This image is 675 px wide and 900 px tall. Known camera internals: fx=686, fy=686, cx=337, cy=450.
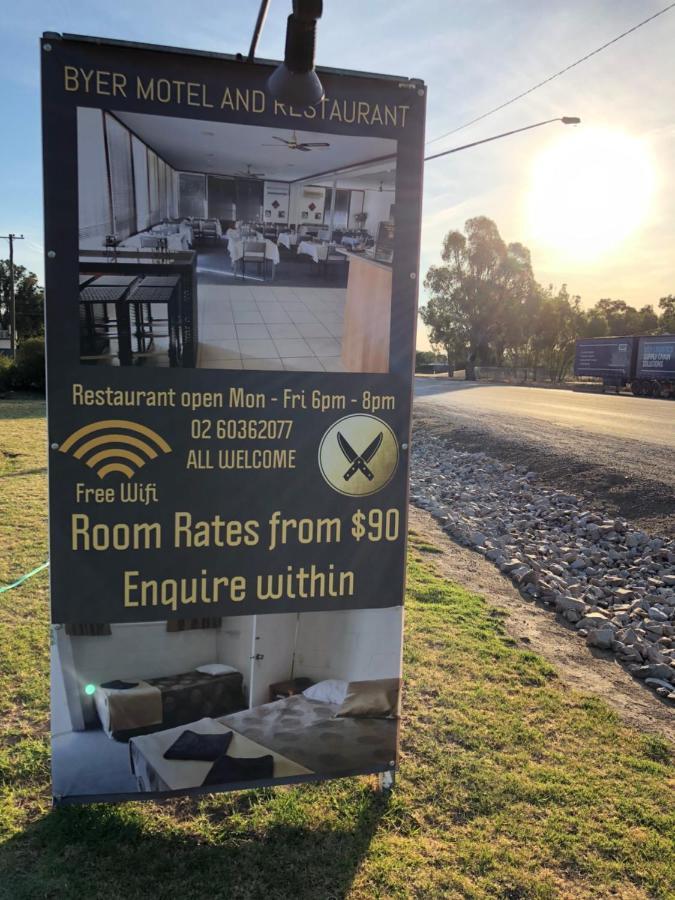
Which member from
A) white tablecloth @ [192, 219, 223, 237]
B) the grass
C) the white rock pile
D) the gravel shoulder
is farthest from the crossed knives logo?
the gravel shoulder

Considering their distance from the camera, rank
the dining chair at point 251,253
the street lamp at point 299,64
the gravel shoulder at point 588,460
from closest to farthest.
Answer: the street lamp at point 299,64 → the dining chair at point 251,253 → the gravel shoulder at point 588,460

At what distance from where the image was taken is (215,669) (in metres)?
2.97

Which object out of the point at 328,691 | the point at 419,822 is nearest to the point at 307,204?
the point at 328,691

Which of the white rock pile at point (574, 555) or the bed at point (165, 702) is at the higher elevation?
the bed at point (165, 702)

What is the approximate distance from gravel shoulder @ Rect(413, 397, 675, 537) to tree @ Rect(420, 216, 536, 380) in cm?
4260

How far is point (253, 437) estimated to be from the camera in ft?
9.55

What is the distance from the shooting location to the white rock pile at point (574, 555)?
5258mm

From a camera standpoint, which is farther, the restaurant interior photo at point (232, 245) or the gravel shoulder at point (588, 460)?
the gravel shoulder at point (588, 460)

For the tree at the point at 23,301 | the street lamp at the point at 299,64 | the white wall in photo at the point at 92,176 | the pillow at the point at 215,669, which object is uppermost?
the tree at the point at 23,301

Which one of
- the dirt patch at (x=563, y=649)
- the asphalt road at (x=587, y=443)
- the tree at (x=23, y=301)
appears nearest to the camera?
the dirt patch at (x=563, y=649)

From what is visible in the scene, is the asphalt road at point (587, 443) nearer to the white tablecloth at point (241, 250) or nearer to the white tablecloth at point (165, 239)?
the white tablecloth at point (241, 250)

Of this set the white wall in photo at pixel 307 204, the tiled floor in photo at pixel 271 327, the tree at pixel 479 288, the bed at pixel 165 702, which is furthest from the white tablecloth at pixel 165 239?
the tree at pixel 479 288

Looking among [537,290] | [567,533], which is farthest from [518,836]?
[537,290]

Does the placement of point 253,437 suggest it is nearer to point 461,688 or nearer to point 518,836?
point 518,836
